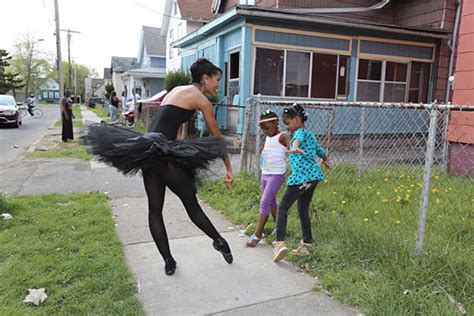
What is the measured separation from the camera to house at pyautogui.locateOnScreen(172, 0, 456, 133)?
1103 centimetres

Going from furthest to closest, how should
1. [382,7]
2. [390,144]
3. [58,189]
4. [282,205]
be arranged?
[382,7], [390,144], [58,189], [282,205]

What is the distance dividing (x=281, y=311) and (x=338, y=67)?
1054 centimetres

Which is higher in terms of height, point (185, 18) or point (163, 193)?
point (185, 18)

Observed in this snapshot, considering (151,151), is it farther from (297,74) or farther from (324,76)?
(324,76)

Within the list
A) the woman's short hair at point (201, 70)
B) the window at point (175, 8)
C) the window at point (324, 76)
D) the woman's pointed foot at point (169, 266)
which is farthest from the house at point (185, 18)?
the woman's pointed foot at point (169, 266)

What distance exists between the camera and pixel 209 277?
11.1ft

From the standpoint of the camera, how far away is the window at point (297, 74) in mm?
11586

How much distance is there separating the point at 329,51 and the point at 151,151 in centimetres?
1001

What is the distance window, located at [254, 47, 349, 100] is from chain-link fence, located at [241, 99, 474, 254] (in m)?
2.04

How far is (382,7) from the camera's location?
1452 centimetres

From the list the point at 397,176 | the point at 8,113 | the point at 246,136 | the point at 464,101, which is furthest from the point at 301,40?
the point at 8,113

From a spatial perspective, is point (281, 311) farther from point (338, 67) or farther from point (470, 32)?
point (338, 67)

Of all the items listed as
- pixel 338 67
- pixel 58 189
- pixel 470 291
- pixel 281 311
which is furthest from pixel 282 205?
pixel 338 67

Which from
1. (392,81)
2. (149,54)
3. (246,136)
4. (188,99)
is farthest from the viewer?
(149,54)
